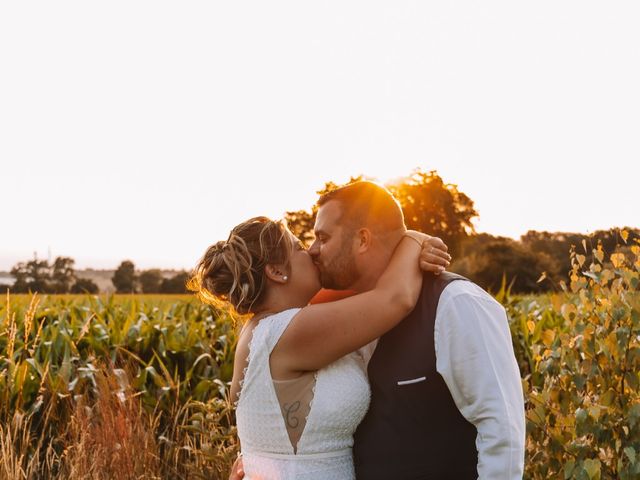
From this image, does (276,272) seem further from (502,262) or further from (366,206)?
(502,262)

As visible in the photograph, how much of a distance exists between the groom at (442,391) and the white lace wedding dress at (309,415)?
0.22 ft

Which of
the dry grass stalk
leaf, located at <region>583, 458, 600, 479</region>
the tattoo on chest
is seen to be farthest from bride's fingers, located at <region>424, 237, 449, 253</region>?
the dry grass stalk

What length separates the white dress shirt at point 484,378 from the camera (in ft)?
8.30

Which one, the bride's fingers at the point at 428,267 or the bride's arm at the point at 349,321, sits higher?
the bride's fingers at the point at 428,267

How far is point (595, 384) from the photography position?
4109 mm

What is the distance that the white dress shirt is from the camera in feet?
8.30

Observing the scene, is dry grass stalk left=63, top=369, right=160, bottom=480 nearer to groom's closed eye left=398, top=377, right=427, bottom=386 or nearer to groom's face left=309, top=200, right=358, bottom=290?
groom's face left=309, top=200, right=358, bottom=290

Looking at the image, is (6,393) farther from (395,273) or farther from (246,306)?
(395,273)

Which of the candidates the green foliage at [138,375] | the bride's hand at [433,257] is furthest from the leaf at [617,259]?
the green foliage at [138,375]

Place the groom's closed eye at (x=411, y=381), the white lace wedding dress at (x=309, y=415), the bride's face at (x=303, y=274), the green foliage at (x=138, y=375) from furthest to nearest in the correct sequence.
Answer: the green foliage at (x=138, y=375) → the bride's face at (x=303, y=274) → the white lace wedding dress at (x=309, y=415) → the groom's closed eye at (x=411, y=381)

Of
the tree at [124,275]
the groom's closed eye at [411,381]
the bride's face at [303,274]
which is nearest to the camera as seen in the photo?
the groom's closed eye at [411,381]

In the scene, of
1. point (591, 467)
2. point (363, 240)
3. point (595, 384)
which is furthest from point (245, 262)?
point (595, 384)

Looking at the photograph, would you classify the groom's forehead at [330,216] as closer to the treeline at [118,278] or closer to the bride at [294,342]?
the bride at [294,342]

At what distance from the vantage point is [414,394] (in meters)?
2.67
